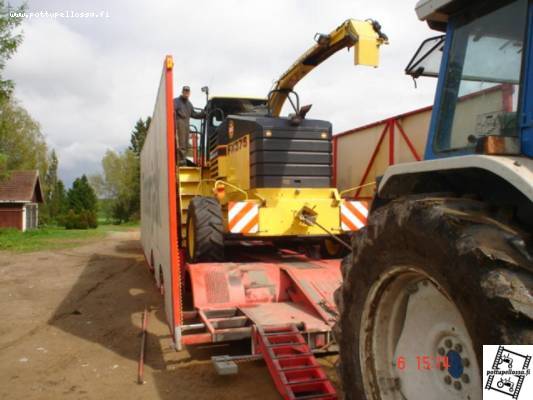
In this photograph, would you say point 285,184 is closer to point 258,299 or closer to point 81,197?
point 258,299

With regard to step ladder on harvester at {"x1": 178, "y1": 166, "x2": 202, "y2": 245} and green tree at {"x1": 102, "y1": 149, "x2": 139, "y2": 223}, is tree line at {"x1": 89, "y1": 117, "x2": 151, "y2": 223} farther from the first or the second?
step ladder on harvester at {"x1": 178, "y1": 166, "x2": 202, "y2": 245}

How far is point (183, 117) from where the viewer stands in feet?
26.0

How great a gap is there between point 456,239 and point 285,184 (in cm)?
A: 455

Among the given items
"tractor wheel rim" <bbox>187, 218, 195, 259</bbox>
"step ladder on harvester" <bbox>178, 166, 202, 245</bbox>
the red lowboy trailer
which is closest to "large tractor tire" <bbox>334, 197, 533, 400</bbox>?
the red lowboy trailer

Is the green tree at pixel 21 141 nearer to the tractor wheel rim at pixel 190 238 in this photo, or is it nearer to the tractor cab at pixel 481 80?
the tractor wheel rim at pixel 190 238

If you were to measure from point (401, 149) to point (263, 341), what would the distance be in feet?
12.5

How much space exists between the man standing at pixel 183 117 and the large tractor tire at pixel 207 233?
6.69 feet

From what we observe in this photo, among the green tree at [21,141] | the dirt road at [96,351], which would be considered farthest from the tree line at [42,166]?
the dirt road at [96,351]

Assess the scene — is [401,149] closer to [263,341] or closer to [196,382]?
[263,341]

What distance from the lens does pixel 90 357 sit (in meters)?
4.84

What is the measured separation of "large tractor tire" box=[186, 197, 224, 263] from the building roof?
33.1 m

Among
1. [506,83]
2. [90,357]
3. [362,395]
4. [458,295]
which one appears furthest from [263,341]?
[506,83]

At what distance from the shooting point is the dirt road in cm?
399
